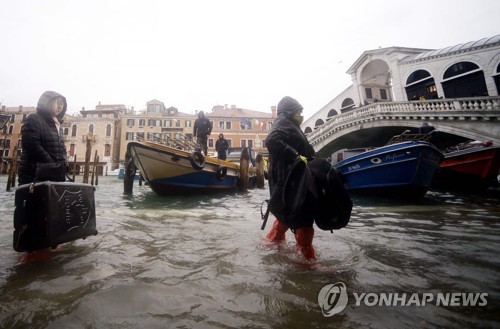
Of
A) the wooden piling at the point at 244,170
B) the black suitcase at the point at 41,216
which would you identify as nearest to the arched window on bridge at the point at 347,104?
the wooden piling at the point at 244,170

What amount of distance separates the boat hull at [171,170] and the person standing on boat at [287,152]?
5938 mm

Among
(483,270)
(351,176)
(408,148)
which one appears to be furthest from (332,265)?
(351,176)

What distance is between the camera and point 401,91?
2317 cm

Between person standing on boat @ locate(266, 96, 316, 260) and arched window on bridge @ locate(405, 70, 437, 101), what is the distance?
2293cm

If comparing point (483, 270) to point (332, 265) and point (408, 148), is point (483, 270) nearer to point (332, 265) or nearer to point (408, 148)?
point (332, 265)

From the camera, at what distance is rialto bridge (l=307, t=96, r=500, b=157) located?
13.8 m

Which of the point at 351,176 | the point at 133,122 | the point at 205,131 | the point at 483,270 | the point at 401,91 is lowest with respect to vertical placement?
the point at 483,270

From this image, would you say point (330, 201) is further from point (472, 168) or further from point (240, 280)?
point (472, 168)

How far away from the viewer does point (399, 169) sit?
7.61 metres

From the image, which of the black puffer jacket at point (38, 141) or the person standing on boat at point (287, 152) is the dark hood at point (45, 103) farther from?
the person standing on boat at point (287, 152)

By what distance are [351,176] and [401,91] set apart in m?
19.3

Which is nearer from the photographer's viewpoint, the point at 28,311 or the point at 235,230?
the point at 28,311

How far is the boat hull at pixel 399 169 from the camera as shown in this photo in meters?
7.37

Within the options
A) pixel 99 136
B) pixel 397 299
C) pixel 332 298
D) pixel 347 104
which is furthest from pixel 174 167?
pixel 99 136
